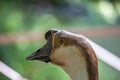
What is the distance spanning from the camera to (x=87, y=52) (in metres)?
0.61

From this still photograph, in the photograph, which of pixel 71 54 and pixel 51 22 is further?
pixel 51 22

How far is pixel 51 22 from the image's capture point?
1785 millimetres

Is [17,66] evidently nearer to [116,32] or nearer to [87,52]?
[116,32]

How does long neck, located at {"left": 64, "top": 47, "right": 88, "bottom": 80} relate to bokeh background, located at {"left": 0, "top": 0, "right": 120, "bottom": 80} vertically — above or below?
above

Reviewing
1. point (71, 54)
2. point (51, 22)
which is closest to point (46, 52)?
point (71, 54)

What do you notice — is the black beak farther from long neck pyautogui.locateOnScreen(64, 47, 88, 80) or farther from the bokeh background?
the bokeh background

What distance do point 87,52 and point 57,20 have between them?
122 cm

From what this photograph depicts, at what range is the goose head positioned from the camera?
0.61 meters

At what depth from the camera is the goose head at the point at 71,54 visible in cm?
61

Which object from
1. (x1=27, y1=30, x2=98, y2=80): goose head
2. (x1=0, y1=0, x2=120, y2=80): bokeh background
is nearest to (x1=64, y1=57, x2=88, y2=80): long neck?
(x1=27, y1=30, x2=98, y2=80): goose head

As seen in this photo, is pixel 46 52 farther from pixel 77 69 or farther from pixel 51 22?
pixel 51 22

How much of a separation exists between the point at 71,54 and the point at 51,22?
1.16m

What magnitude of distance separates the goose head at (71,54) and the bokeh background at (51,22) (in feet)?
3.11

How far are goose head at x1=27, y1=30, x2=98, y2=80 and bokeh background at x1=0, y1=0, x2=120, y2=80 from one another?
95 centimetres
